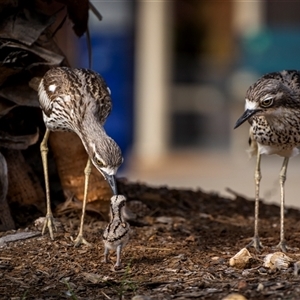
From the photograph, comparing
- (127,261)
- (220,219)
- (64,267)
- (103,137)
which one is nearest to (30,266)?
(64,267)

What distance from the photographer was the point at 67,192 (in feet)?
21.7

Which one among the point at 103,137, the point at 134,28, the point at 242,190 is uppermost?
the point at 134,28

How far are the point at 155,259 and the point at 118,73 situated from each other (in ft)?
31.8

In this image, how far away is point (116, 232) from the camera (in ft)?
17.4

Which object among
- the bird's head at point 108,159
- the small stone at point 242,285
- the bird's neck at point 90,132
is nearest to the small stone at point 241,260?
the small stone at point 242,285

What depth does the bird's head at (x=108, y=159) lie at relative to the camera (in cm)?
552

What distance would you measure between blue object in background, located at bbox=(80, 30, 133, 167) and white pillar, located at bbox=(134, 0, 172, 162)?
162 millimetres

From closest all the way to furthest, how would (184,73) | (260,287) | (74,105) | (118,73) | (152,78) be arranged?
(260,287), (74,105), (118,73), (184,73), (152,78)

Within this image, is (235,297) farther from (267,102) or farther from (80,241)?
(267,102)

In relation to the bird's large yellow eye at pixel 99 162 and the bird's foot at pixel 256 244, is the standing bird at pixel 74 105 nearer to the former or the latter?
the bird's large yellow eye at pixel 99 162

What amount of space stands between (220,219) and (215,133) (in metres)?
8.22

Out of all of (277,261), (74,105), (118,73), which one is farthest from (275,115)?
(118,73)

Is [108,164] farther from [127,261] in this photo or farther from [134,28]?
[134,28]

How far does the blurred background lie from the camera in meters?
14.8
